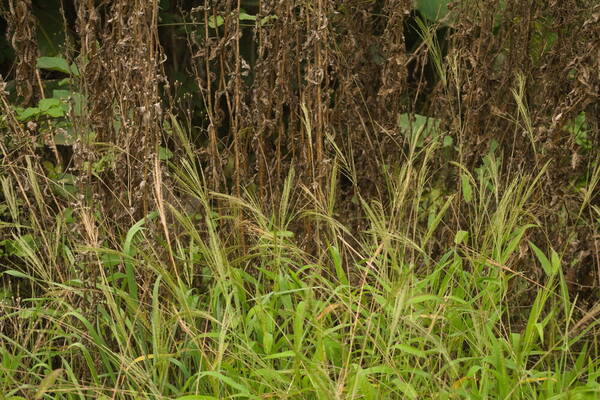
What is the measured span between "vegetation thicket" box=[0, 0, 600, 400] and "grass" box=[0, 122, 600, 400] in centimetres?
1

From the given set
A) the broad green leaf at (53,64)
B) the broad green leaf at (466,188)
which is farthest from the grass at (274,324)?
the broad green leaf at (53,64)

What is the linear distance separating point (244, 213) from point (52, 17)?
1.97m

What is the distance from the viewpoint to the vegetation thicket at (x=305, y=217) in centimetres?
265

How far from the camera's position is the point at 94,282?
285 cm

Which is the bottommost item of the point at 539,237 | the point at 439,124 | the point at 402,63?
the point at 539,237

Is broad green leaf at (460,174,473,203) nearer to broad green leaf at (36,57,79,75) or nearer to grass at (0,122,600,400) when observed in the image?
grass at (0,122,600,400)

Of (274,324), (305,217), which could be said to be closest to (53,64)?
(305,217)

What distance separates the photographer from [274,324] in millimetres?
2836

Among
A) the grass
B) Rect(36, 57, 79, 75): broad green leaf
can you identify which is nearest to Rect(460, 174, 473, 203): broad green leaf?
the grass

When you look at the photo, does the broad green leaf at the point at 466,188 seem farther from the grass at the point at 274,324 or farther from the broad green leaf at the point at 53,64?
the broad green leaf at the point at 53,64

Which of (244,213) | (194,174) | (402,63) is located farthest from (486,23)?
(194,174)

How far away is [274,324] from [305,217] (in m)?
0.68

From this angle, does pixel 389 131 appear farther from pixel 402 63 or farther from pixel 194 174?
pixel 194 174

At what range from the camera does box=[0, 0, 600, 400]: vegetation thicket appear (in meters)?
2.65
